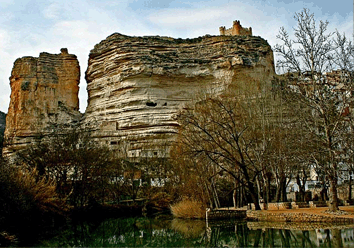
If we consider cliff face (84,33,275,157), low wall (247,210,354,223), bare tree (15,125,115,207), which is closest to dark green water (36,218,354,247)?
low wall (247,210,354,223)

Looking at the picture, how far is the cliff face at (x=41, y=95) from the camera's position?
43.9 m

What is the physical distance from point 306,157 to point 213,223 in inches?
187

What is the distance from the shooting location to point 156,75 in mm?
41906

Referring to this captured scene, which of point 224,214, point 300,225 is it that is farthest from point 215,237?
point 224,214

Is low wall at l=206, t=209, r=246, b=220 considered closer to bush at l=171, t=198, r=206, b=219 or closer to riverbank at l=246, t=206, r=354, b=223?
riverbank at l=246, t=206, r=354, b=223

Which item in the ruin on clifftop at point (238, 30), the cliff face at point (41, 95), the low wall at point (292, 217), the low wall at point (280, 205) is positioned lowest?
the low wall at point (292, 217)

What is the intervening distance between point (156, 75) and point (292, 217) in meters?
28.8

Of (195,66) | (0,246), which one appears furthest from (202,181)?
(195,66)

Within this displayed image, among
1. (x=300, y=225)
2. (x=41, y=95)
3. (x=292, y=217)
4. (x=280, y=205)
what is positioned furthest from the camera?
(x=41, y=95)

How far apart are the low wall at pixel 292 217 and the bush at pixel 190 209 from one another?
3482 millimetres

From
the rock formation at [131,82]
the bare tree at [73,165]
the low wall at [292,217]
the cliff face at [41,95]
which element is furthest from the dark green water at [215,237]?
the cliff face at [41,95]

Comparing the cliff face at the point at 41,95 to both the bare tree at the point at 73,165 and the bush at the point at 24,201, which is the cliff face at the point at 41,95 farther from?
the bush at the point at 24,201

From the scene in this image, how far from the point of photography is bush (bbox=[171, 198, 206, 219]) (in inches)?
808

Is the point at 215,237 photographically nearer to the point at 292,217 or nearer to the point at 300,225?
the point at 300,225
